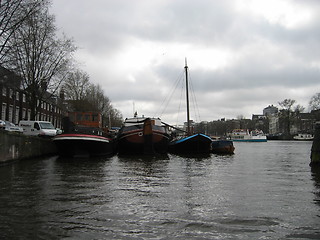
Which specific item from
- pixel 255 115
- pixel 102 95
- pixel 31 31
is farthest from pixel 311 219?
pixel 255 115

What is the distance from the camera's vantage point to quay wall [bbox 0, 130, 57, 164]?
1471 centimetres

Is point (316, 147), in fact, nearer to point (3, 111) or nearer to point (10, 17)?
point (10, 17)

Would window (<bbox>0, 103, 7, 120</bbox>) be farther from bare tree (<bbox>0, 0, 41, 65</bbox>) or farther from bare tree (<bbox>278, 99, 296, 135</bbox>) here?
bare tree (<bbox>278, 99, 296, 135</bbox>)

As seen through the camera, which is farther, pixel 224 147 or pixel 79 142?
pixel 224 147

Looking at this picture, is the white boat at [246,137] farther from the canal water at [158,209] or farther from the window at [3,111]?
the canal water at [158,209]

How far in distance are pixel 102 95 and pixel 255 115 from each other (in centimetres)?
14706

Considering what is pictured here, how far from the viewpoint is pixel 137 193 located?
320 inches

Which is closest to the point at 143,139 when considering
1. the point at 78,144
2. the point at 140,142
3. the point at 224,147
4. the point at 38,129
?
the point at 140,142

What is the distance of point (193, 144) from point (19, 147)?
50.1 ft

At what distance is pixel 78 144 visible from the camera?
62.7ft

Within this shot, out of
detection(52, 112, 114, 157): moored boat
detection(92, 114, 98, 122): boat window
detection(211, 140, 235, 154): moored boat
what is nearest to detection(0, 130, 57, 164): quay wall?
detection(52, 112, 114, 157): moored boat

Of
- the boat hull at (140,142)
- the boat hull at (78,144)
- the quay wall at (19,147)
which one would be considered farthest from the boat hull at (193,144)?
the quay wall at (19,147)

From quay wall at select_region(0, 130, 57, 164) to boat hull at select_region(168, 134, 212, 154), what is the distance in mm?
11748

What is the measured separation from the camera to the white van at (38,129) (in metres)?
24.4
